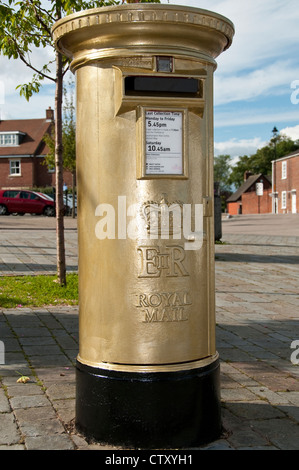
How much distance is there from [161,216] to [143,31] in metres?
0.97

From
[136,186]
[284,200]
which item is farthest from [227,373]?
[284,200]

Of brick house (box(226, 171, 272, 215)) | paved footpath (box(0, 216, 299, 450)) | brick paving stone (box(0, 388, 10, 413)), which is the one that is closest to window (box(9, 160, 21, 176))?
brick house (box(226, 171, 272, 215))

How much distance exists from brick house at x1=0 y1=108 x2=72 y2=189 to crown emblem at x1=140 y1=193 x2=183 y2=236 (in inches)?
1801

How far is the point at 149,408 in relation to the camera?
9.62 ft

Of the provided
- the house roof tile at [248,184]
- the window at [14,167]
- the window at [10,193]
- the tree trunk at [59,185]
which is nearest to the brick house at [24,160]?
the window at [14,167]

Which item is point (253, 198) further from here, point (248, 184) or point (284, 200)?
point (284, 200)

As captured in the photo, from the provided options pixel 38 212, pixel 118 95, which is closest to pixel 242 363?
pixel 118 95

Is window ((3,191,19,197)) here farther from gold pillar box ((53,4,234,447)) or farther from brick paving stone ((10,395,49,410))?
gold pillar box ((53,4,234,447))

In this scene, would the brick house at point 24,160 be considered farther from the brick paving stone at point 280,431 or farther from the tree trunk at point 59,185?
the brick paving stone at point 280,431

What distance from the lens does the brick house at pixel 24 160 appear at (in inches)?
1943

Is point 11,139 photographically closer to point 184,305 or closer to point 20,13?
point 20,13

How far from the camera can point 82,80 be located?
10.2ft

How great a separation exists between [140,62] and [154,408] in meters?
1.83

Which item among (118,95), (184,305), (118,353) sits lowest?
(118,353)
